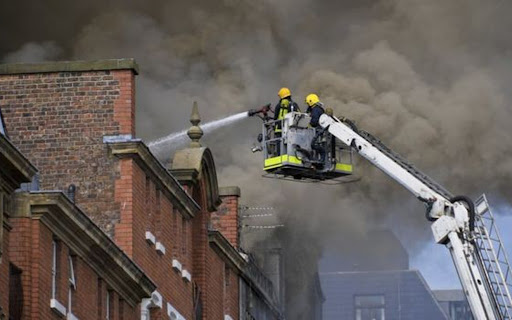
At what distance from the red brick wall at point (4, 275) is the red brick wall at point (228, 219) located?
24.2 meters

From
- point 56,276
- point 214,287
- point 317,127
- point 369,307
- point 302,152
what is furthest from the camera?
point 369,307

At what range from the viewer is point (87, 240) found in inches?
1718

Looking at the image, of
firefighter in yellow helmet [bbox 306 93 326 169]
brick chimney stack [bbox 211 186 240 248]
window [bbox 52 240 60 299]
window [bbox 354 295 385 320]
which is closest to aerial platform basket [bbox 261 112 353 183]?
firefighter in yellow helmet [bbox 306 93 326 169]

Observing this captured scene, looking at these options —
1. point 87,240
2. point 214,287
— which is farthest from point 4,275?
point 214,287

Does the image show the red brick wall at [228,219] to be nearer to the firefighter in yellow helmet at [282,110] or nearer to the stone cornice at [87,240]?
the firefighter in yellow helmet at [282,110]

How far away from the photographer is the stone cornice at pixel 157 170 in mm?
51156

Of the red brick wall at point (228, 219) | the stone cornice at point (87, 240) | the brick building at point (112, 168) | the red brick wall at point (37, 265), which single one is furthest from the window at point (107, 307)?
the red brick wall at point (228, 219)

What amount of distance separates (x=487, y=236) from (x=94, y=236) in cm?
1031

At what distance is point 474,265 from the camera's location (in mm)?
50469

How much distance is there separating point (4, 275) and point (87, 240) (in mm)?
4413

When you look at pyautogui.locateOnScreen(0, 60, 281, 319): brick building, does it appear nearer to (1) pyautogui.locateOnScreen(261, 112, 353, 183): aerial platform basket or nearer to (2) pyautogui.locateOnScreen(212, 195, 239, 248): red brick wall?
(1) pyautogui.locateOnScreen(261, 112, 353, 183): aerial platform basket

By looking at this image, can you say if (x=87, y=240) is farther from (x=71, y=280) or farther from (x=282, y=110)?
(x=282, y=110)

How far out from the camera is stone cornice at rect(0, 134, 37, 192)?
3891 centimetres

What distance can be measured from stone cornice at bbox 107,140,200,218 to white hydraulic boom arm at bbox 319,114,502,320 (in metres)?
3.61
